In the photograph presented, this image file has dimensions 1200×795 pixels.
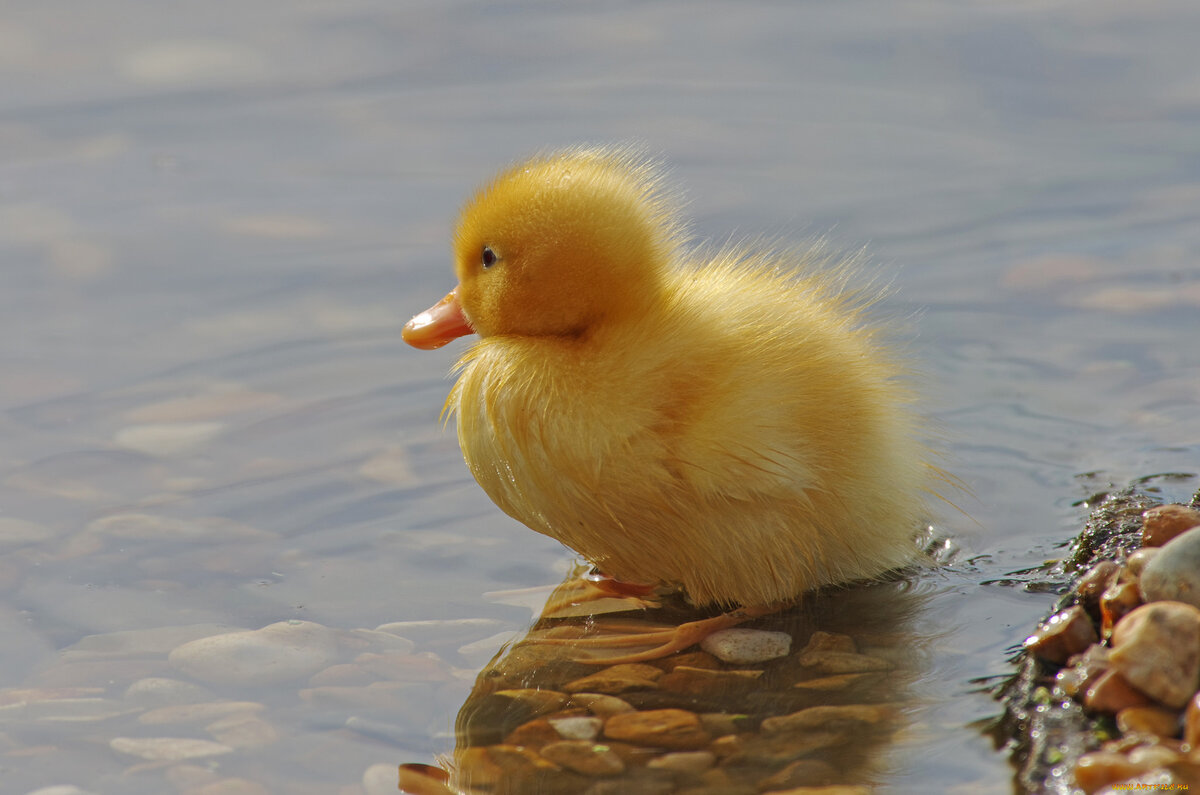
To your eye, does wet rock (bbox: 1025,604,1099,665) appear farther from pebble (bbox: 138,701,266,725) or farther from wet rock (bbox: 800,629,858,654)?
pebble (bbox: 138,701,266,725)

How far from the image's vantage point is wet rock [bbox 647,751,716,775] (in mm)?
2732

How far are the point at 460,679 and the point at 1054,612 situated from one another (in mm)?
1264

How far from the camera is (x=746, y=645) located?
319 centimetres

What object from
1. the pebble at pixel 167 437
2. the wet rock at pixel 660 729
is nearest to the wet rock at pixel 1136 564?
the wet rock at pixel 660 729

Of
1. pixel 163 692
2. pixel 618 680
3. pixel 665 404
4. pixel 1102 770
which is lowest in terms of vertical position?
pixel 1102 770

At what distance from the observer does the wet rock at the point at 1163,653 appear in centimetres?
246

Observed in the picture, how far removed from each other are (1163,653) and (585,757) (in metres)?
1.07

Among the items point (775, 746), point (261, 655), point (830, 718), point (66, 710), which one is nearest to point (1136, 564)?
point (830, 718)

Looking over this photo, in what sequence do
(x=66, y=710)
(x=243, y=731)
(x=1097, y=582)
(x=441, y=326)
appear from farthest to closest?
(x=441, y=326)
(x=66, y=710)
(x=243, y=731)
(x=1097, y=582)

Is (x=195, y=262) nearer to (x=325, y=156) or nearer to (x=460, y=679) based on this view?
(x=325, y=156)

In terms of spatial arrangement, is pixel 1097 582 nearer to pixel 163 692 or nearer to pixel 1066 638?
pixel 1066 638

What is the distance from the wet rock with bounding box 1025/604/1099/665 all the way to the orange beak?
5.12ft

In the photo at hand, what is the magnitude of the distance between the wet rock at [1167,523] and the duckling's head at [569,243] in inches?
45.4

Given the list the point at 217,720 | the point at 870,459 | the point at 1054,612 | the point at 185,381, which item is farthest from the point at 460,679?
the point at 185,381
